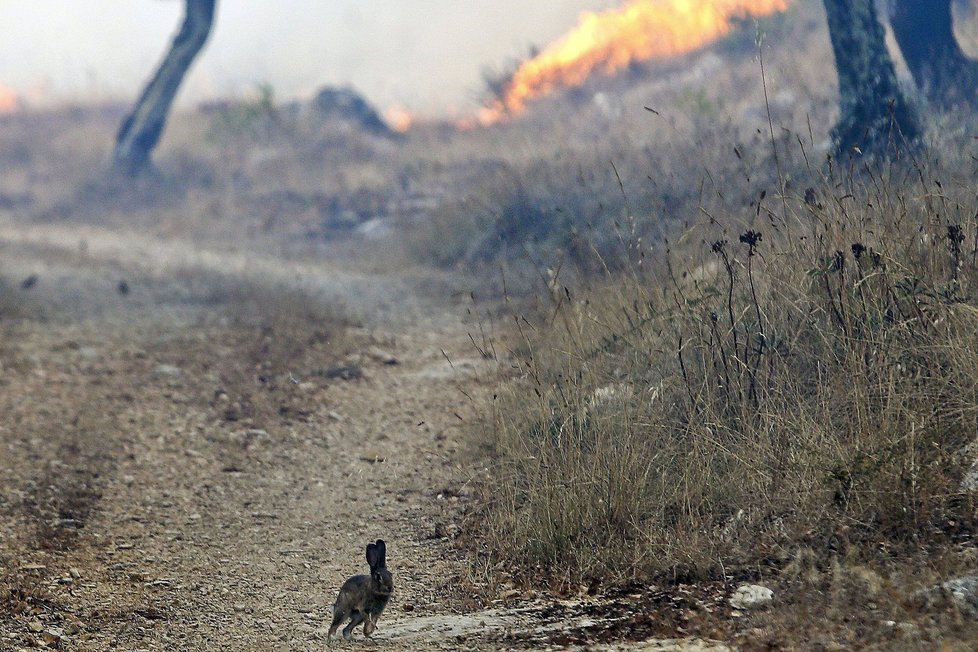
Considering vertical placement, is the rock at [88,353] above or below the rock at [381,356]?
above

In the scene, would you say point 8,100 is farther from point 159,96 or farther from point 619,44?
point 619,44

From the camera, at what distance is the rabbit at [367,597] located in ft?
10.9

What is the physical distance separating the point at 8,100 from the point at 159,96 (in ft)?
32.7

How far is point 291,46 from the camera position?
2903 cm

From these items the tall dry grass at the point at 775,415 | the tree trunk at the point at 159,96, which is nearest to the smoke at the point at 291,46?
the tree trunk at the point at 159,96

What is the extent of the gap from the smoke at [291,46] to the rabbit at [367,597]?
19.4 metres

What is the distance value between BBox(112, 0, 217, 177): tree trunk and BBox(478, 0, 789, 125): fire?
211 inches

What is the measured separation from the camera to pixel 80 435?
5.77m

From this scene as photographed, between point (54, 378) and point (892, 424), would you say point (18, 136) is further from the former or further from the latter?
point (892, 424)

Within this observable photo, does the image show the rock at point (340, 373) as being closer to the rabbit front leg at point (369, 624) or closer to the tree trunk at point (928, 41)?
the rabbit front leg at point (369, 624)

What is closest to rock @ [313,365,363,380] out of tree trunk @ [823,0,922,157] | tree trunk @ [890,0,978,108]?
tree trunk @ [823,0,922,157]

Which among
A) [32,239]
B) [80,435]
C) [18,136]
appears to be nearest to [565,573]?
[80,435]

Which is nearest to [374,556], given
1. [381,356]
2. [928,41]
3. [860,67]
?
[381,356]

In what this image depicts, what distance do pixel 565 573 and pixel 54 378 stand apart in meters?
4.67
